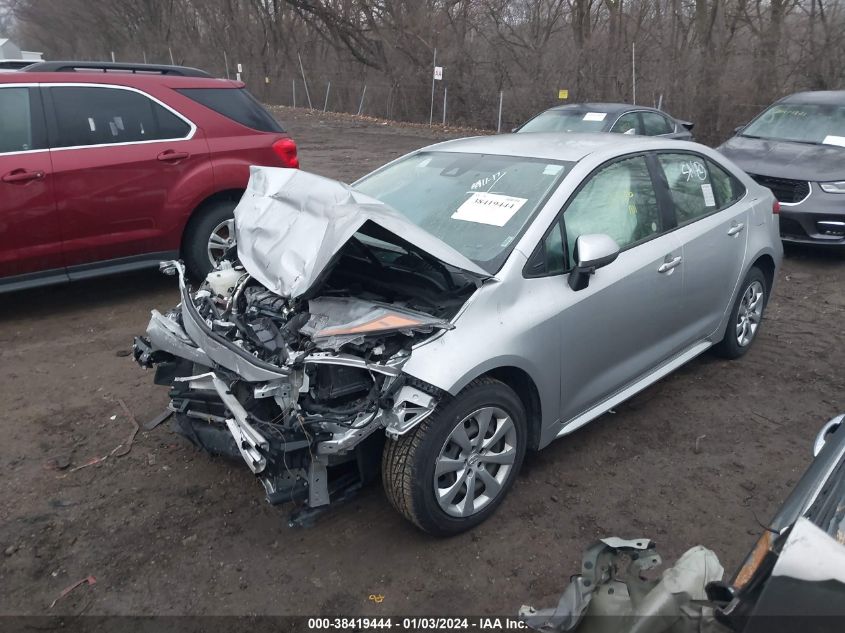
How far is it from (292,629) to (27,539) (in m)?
1.39

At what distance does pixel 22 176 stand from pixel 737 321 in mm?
5359

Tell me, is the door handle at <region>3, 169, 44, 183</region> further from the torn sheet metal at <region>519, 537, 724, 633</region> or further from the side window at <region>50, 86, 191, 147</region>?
the torn sheet metal at <region>519, 537, 724, 633</region>

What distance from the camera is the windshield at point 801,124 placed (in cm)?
848

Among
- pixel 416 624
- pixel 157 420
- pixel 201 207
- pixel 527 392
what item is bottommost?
pixel 416 624

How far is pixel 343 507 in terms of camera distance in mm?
3402

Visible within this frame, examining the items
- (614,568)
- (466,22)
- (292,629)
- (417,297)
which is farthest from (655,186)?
(466,22)

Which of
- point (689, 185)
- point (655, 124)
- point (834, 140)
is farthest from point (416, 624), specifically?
point (655, 124)

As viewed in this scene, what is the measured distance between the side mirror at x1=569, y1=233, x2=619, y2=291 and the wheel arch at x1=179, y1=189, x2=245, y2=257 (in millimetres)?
3806

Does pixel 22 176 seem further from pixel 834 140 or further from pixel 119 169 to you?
pixel 834 140

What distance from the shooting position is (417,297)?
327cm

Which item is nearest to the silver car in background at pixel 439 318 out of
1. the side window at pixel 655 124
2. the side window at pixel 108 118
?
the side window at pixel 108 118

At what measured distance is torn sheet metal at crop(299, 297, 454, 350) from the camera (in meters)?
2.90

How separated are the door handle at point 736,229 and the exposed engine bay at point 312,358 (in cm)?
230

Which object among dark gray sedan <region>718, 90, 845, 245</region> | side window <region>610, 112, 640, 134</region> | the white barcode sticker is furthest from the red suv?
dark gray sedan <region>718, 90, 845, 245</region>
